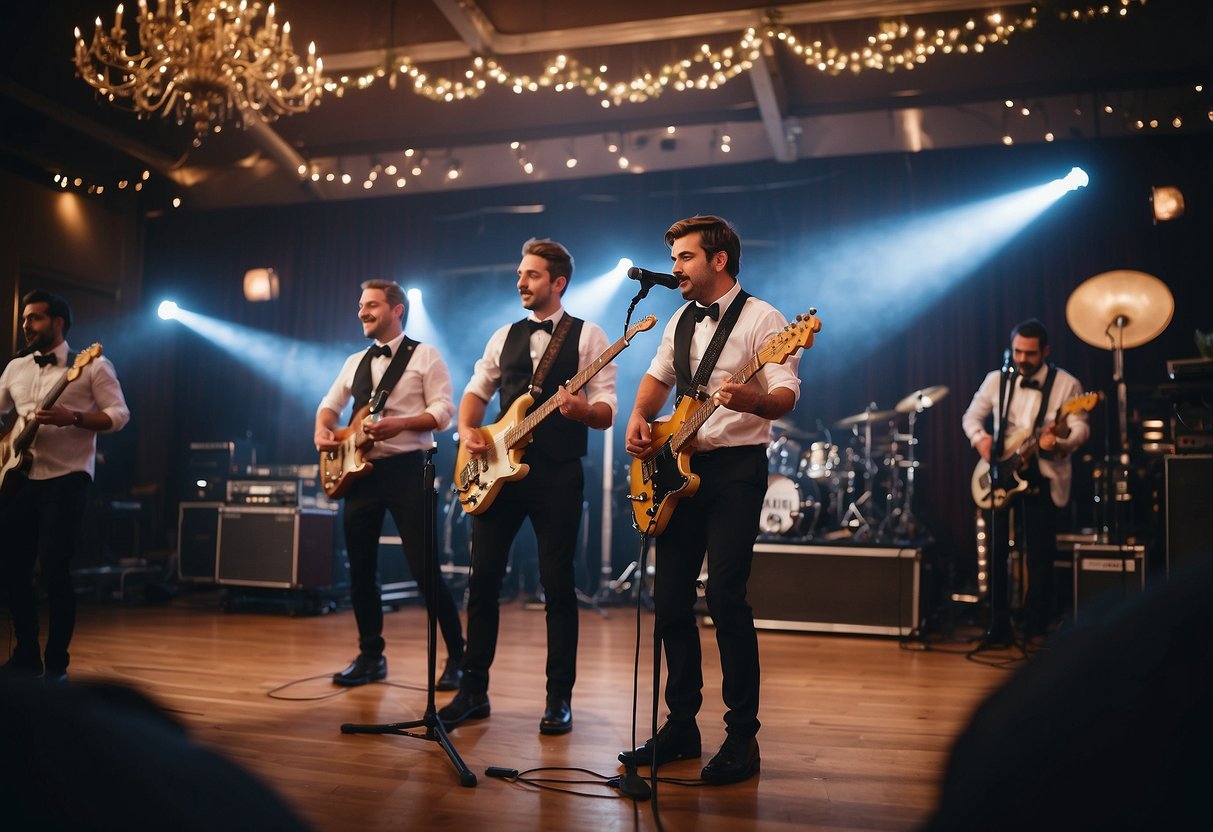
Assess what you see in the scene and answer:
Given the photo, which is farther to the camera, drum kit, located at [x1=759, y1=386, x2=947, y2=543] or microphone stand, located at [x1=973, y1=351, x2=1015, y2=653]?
drum kit, located at [x1=759, y1=386, x2=947, y2=543]

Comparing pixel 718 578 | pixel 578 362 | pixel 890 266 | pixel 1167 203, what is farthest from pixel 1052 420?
pixel 718 578

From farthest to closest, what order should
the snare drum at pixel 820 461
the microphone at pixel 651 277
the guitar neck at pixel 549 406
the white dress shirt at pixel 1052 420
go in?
the snare drum at pixel 820 461, the white dress shirt at pixel 1052 420, the guitar neck at pixel 549 406, the microphone at pixel 651 277

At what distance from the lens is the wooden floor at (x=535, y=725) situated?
271 centimetres

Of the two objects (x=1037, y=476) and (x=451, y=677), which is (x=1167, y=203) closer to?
(x=1037, y=476)

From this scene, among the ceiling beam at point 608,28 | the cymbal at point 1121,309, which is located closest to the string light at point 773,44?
the ceiling beam at point 608,28

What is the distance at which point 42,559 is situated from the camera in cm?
440

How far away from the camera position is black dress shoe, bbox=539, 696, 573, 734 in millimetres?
3609

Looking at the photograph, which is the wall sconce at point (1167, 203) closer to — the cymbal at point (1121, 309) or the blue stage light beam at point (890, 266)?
the blue stage light beam at point (890, 266)

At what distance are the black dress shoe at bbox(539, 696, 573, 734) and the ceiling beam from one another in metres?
5.50

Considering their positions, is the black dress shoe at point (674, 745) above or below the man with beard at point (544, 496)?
below

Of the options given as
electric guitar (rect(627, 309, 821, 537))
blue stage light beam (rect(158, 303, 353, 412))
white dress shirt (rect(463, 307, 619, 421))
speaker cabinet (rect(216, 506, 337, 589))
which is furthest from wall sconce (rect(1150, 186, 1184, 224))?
blue stage light beam (rect(158, 303, 353, 412))

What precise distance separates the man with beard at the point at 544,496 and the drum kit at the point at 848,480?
3169 mm

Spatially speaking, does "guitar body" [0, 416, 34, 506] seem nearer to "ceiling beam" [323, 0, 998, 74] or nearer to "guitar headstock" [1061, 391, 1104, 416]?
"ceiling beam" [323, 0, 998, 74]

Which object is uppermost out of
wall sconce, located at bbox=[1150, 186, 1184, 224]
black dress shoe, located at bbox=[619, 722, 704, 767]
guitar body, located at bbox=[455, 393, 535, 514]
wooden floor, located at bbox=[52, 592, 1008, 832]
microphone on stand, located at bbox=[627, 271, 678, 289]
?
wall sconce, located at bbox=[1150, 186, 1184, 224]
